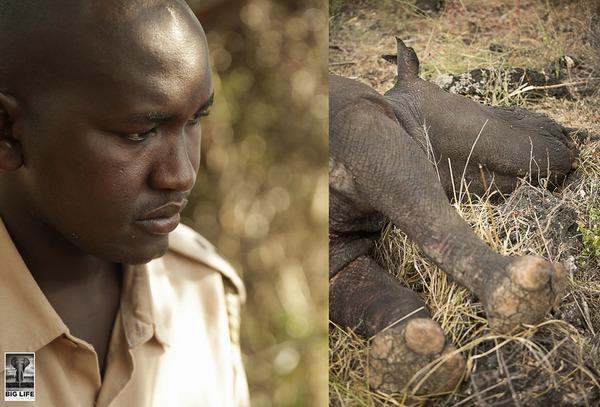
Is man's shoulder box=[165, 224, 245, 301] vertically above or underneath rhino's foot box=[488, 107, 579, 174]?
underneath

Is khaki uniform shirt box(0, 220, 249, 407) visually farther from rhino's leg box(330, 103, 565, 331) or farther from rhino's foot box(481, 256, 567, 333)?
rhino's foot box(481, 256, 567, 333)

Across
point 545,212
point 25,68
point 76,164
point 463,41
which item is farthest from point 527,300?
point 25,68

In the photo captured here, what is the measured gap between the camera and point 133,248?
1196mm

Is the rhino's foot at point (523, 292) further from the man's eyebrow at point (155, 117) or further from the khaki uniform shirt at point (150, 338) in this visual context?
the man's eyebrow at point (155, 117)

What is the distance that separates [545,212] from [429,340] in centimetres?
33

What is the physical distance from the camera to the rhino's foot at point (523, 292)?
1.27 metres

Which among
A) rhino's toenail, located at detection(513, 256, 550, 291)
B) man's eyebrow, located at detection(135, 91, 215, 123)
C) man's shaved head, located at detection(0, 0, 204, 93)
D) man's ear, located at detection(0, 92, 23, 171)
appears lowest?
rhino's toenail, located at detection(513, 256, 550, 291)

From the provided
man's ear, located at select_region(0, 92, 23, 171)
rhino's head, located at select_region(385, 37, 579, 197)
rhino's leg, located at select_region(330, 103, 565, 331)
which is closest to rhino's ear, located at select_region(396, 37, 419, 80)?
rhino's head, located at select_region(385, 37, 579, 197)

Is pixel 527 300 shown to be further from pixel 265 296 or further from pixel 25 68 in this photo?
pixel 265 296

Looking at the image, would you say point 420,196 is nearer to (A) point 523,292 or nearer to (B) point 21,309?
(A) point 523,292

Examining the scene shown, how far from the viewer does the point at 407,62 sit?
1509mm

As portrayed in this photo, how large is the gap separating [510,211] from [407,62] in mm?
323

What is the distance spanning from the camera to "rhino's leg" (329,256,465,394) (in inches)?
51.7

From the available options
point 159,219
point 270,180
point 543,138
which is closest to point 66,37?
point 159,219
